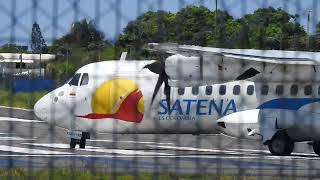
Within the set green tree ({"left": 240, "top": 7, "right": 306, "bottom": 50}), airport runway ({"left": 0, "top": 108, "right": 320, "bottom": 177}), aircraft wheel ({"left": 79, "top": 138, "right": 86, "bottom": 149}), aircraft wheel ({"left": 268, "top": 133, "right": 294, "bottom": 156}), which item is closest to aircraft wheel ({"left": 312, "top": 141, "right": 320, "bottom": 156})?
aircraft wheel ({"left": 268, "top": 133, "right": 294, "bottom": 156})

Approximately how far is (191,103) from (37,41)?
583 inches

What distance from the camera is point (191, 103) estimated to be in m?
19.1

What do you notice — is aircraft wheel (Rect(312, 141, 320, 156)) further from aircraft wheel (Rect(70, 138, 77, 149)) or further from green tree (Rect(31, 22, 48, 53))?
green tree (Rect(31, 22, 48, 53))

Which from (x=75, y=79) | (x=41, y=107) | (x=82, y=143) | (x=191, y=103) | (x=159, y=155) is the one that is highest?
(x=75, y=79)

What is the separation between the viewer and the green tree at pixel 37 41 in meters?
4.29

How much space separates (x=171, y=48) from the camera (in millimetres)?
4926

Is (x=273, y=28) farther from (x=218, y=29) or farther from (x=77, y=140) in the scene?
(x=77, y=140)

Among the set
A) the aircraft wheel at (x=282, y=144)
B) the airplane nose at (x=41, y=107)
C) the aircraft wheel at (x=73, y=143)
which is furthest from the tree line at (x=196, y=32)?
the aircraft wheel at (x=73, y=143)

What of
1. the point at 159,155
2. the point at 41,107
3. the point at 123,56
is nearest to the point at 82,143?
the point at 41,107

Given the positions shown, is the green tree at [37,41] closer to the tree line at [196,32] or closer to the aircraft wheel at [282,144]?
the tree line at [196,32]

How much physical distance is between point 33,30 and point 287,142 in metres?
14.9

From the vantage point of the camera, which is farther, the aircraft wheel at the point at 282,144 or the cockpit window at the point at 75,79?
the aircraft wheel at the point at 282,144

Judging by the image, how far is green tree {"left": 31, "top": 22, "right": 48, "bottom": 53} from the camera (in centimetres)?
429

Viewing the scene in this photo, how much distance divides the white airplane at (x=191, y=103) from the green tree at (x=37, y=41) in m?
0.35
